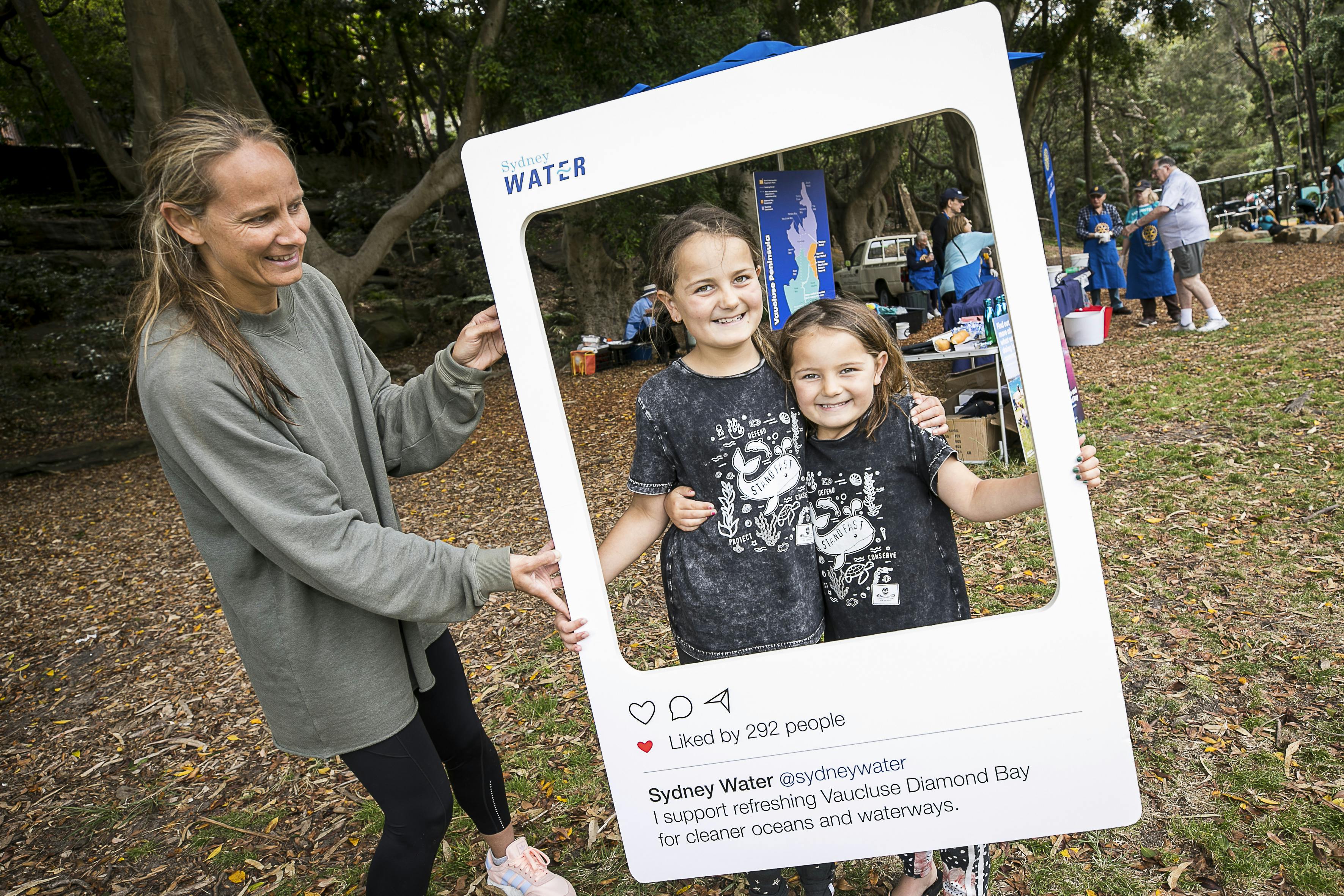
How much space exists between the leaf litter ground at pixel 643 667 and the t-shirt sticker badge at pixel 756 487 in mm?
545

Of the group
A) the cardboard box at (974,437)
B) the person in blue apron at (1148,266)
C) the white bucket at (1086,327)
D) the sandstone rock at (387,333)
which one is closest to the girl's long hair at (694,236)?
the cardboard box at (974,437)

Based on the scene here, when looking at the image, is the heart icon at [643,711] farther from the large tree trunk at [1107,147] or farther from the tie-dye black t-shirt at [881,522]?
the large tree trunk at [1107,147]

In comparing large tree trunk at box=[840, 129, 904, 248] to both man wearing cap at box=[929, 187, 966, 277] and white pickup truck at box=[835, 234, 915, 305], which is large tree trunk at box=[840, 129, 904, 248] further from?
man wearing cap at box=[929, 187, 966, 277]

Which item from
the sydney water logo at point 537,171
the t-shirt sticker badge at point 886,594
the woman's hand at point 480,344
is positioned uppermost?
the sydney water logo at point 537,171

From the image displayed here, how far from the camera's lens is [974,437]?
5227 mm

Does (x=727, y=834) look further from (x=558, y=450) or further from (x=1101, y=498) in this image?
(x=1101, y=498)

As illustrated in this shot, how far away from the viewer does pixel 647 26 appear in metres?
8.23

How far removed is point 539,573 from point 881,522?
69cm

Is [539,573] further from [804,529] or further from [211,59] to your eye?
[211,59]

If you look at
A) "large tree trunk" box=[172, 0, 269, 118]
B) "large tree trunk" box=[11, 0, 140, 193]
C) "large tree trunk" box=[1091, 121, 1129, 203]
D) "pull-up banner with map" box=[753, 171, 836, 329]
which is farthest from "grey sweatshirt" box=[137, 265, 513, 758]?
"large tree trunk" box=[1091, 121, 1129, 203]

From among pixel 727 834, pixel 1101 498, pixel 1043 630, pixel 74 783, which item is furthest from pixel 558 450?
pixel 1101 498

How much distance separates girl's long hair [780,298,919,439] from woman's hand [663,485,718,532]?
1.01 feet

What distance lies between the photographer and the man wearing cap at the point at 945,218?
766cm

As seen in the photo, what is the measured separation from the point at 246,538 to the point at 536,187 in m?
0.79
